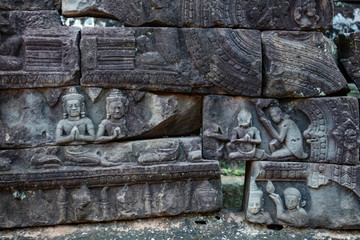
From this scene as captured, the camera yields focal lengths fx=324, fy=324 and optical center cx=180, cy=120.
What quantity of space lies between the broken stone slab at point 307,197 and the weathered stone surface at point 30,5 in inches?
103

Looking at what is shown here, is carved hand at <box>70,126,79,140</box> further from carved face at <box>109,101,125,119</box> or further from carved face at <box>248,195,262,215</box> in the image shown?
carved face at <box>248,195,262,215</box>

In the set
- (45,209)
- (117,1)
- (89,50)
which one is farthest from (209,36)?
(45,209)

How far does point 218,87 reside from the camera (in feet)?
10.8

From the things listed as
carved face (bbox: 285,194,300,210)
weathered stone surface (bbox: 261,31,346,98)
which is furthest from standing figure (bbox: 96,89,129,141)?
carved face (bbox: 285,194,300,210)

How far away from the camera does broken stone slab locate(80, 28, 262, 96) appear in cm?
318

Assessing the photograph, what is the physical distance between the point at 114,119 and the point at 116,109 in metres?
0.13

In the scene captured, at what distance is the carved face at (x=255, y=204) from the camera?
10.9 ft

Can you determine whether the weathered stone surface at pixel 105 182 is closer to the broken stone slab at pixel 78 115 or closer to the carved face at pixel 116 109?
the broken stone slab at pixel 78 115

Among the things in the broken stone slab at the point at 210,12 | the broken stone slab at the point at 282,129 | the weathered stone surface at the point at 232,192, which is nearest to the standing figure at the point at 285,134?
the broken stone slab at the point at 282,129

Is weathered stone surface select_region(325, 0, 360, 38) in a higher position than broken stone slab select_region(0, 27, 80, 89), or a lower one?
higher

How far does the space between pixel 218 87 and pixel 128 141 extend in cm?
107

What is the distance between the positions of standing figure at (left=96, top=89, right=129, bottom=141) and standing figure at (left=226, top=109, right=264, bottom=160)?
111 centimetres

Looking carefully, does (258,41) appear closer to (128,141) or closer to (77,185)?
(128,141)

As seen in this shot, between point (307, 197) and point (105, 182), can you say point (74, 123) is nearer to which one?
point (105, 182)
